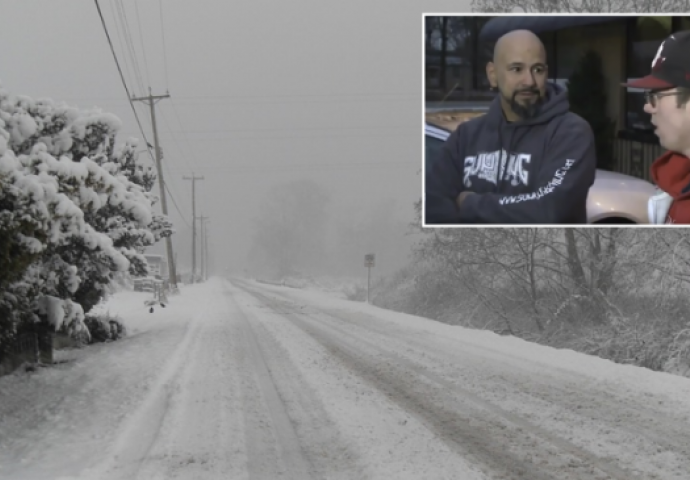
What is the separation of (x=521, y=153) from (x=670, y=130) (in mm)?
2043

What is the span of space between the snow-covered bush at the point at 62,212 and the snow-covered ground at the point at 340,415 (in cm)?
121

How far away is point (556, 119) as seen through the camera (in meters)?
10.4

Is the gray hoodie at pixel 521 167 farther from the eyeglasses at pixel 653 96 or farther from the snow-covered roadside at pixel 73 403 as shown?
the snow-covered roadside at pixel 73 403

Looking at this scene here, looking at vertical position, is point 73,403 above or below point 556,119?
below

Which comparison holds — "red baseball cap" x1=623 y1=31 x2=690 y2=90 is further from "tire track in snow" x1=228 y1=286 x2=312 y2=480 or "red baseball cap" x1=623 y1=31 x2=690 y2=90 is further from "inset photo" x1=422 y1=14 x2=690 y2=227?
"tire track in snow" x1=228 y1=286 x2=312 y2=480

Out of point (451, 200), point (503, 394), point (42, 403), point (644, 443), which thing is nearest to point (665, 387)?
point (503, 394)

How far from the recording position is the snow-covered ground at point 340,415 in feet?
22.2

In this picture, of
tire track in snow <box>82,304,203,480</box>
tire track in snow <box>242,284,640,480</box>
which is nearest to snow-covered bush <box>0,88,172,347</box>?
tire track in snow <box>82,304,203,480</box>

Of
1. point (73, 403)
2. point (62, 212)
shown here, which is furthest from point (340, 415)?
point (62, 212)

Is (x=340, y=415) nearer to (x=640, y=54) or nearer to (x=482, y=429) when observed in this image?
(x=482, y=429)

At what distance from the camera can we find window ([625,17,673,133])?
1026cm

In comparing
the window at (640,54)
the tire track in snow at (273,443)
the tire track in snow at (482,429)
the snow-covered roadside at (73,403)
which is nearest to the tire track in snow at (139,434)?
the snow-covered roadside at (73,403)

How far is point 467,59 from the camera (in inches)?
430

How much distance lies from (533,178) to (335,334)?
28.8 feet
